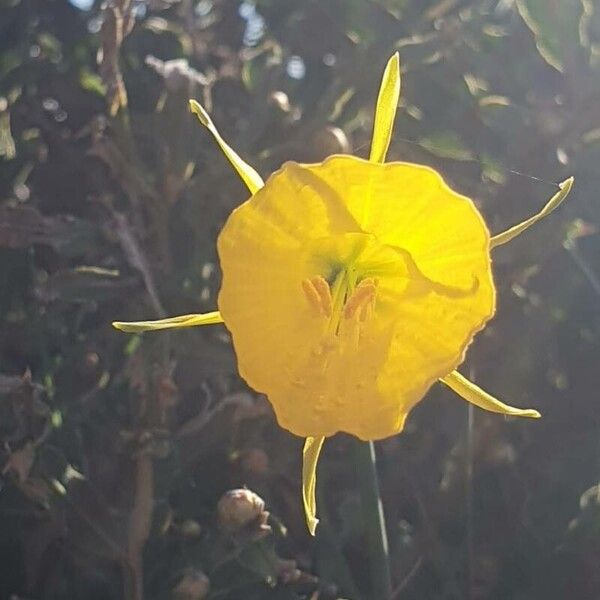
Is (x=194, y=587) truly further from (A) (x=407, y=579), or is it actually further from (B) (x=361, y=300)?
(B) (x=361, y=300)

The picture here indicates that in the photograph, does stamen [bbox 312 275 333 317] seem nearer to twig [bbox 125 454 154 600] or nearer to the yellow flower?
the yellow flower

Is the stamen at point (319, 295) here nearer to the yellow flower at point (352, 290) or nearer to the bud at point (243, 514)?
the yellow flower at point (352, 290)

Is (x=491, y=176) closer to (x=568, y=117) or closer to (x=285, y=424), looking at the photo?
(x=568, y=117)

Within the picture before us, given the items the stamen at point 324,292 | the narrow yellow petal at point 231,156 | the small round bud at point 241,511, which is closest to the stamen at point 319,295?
the stamen at point 324,292

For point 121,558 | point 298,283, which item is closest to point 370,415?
point 298,283

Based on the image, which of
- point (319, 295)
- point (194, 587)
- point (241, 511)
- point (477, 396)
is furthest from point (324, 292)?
point (194, 587)
